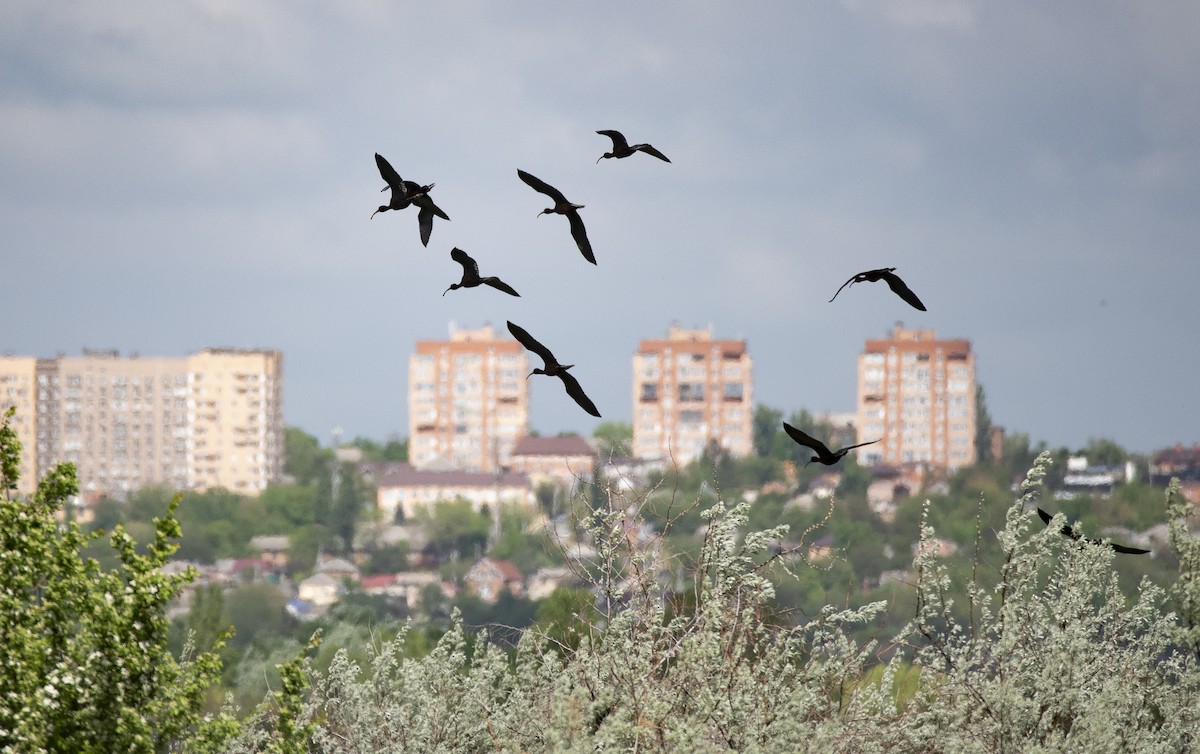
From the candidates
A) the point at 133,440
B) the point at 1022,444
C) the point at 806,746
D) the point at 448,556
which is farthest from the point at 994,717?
the point at 133,440

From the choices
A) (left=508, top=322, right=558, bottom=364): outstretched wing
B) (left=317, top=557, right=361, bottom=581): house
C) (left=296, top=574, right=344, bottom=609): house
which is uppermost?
(left=508, top=322, right=558, bottom=364): outstretched wing

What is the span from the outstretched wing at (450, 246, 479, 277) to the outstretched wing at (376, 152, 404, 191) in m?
0.26

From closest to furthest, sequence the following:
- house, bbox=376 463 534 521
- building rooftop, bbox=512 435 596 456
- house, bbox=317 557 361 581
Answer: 1. house, bbox=317 557 361 581
2. house, bbox=376 463 534 521
3. building rooftop, bbox=512 435 596 456

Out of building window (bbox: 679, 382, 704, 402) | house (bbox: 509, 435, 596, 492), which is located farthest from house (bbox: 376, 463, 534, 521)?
building window (bbox: 679, 382, 704, 402)

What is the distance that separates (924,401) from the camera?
141 metres

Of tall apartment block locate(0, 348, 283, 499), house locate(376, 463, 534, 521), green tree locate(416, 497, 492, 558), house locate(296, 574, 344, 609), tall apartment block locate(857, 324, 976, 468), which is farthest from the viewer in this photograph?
tall apartment block locate(0, 348, 283, 499)

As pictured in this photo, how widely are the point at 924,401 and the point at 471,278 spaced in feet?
451

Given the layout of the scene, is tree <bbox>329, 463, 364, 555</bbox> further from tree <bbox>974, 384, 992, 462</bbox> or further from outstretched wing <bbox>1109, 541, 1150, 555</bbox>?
outstretched wing <bbox>1109, 541, 1150, 555</bbox>

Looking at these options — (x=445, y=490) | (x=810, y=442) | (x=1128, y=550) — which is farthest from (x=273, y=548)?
(x=810, y=442)

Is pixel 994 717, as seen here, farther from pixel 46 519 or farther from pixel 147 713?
pixel 46 519

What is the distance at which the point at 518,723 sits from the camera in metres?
9.11

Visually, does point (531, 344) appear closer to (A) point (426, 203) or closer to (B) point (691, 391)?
(A) point (426, 203)

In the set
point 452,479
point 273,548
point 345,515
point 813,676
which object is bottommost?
point 273,548

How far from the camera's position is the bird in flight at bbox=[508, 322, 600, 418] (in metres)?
5.80
